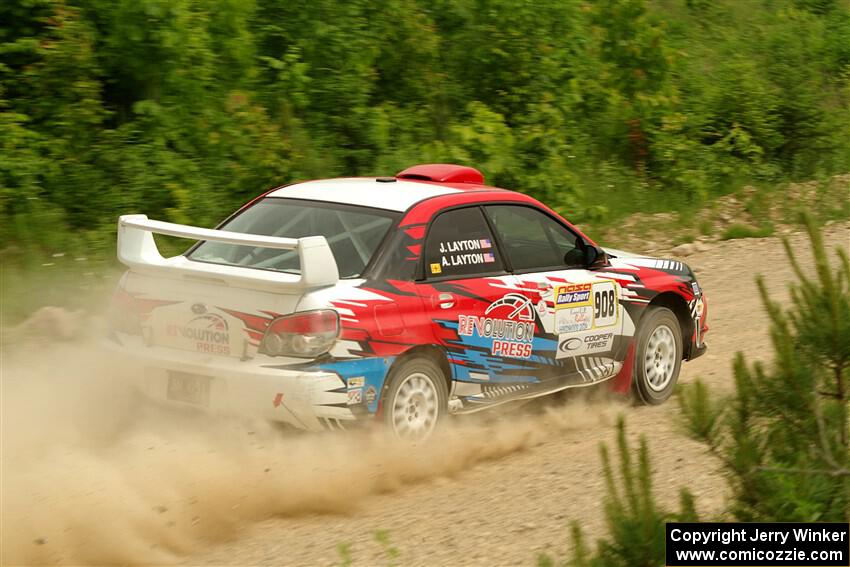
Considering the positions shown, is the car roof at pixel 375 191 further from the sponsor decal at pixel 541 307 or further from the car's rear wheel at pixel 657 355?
the car's rear wheel at pixel 657 355

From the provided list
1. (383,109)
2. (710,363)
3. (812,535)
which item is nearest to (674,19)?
(383,109)

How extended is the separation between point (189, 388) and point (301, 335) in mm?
712

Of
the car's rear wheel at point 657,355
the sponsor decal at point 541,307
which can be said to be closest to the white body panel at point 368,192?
the sponsor decal at point 541,307

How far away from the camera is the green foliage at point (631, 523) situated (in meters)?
3.44

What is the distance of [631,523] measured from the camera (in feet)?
11.7

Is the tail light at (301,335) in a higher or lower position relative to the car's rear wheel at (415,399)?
higher

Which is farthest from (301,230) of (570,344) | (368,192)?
(570,344)

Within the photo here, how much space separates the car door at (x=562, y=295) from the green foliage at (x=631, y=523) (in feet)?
11.9

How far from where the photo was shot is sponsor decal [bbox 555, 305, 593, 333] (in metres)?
7.46

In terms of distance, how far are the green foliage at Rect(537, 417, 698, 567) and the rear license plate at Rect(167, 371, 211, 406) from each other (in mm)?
2912

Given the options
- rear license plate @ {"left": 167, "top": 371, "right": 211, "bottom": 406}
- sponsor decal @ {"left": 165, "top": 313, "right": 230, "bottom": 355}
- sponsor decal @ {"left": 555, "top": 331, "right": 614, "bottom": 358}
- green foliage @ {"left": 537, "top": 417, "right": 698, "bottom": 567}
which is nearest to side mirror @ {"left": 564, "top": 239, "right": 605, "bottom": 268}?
sponsor decal @ {"left": 555, "top": 331, "right": 614, "bottom": 358}

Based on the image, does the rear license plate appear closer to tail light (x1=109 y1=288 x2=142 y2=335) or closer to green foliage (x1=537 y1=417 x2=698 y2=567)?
tail light (x1=109 y1=288 x2=142 y2=335)

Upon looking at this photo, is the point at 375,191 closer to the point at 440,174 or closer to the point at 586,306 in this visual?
the point at 440,174

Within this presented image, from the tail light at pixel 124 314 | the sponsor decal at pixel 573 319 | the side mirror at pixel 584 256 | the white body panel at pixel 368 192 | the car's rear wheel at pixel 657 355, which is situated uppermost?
the white body panel at pixel 368 192
